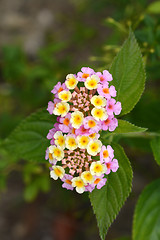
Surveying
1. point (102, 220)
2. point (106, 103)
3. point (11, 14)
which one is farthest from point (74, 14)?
point (102, 220)

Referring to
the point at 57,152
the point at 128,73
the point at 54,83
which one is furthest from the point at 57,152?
the point at 54,83

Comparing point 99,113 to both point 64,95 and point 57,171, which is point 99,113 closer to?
point 64,95

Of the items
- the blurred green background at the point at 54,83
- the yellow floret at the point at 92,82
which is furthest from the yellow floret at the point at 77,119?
the blurred green background at the point at 54,83

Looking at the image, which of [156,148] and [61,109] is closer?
[61,109]

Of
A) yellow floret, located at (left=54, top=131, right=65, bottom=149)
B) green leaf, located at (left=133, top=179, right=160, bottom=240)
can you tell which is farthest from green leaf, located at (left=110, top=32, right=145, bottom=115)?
green leaf, located at (left=133, top=179, right=160, bottom=240)

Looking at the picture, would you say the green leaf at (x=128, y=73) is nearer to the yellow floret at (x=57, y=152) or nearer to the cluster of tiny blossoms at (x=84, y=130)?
the cluster of tiny blossoms at (x=84, y=130)

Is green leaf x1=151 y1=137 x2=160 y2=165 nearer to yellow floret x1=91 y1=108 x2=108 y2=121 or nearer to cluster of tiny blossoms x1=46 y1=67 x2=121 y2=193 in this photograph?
cluster of tiny blossoms x1=46 y1=67 x2=121 y2=193
